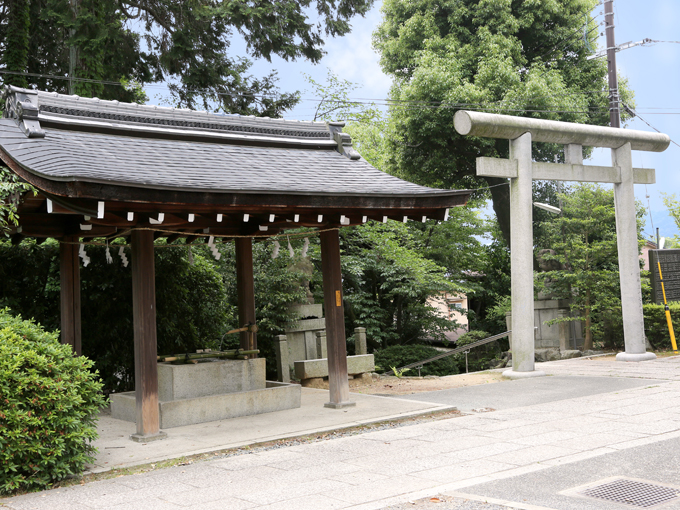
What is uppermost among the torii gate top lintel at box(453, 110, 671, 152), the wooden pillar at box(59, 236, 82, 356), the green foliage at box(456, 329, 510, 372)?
the torii gate top lintel at box(453, 110, 671, 152)

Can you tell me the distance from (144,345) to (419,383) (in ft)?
22.1

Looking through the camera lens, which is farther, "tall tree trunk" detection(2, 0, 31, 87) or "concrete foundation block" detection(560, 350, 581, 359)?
"concrete foundation block" detection(560, 350, 581, 359)

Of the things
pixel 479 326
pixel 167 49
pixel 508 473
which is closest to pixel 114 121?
pixel 508 473

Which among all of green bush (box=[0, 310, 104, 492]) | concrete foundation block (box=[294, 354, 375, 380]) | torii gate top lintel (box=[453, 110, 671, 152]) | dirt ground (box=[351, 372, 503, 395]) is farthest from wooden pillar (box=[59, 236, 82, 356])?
torii gate top lintel (box=[453, 110, 671, 152])

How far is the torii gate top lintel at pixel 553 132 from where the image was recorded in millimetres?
11406

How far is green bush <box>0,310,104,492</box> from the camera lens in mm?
5301

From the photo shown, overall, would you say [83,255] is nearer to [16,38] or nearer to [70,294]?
[70,294]

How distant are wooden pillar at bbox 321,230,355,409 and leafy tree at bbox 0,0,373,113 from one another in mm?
8710

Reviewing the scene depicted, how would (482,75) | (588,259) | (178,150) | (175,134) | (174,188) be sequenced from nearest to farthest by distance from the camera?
(174,188) → (178,150) → (175,134) → (588,259) → (482,75)

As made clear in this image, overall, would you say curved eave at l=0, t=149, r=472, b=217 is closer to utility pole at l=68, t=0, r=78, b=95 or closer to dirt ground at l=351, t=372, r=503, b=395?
dirt ground at l=351, t=372, r=503, b=395

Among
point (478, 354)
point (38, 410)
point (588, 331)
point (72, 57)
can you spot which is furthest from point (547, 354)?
point (72, 57)

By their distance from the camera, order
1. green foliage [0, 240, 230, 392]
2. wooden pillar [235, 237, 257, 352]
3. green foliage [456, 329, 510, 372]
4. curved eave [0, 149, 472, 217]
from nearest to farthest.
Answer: curved eave [0, 149, 472, 217] → green foliage [0, 240, 230, 392] → wooden pillar [235, 237, 257, 352] → green foliage [456, 329, 510, 372]

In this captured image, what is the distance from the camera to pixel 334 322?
886 cm

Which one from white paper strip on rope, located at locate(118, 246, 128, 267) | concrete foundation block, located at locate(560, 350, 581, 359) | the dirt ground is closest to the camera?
white paper strip on rope, located at locate(118, 246, 128, 267)
